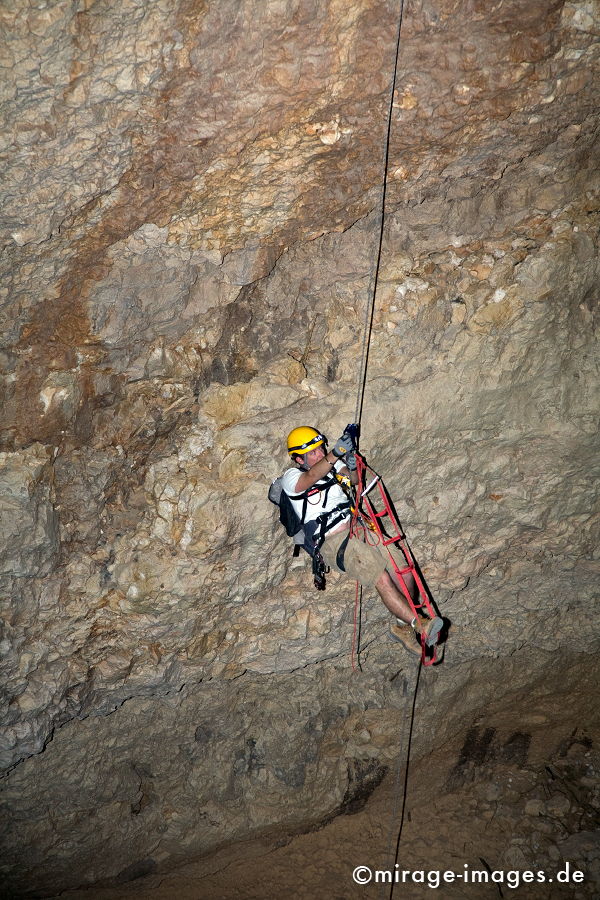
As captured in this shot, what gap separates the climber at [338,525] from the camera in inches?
211

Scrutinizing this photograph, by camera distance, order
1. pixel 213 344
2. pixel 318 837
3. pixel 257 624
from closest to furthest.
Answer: pixel 213 344 → pixel 257 624 → pixel 318 837

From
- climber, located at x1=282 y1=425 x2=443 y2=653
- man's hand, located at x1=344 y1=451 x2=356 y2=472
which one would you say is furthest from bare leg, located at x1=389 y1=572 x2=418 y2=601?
man's hand, located at x1=344 y1=451 x2=356 y2=472

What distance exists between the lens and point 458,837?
23.1 feet

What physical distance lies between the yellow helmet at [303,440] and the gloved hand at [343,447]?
45 centimetres

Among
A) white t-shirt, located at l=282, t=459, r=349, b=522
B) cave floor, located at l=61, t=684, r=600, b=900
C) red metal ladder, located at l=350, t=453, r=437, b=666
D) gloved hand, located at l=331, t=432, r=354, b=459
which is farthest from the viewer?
cave floor, located at l=61, t=684, r=600, b=900

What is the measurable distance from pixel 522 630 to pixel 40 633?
551 centimetres

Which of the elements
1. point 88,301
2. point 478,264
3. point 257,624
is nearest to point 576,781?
point 257,624

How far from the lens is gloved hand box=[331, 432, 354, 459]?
16.0 feet

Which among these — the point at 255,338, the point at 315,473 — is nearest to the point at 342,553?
the point at 315,473

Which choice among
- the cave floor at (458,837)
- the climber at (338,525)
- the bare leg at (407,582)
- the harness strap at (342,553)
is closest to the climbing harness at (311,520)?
the climber at (338,525)

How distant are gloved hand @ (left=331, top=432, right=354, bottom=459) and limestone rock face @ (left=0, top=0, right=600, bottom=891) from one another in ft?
2.93

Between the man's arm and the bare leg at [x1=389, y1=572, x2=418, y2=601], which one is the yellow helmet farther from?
the bare leg at [x1=389, y1=572, x2=418, y2=601]

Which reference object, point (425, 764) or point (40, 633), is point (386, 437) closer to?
point (40, 633)

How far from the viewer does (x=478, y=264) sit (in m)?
5.55
